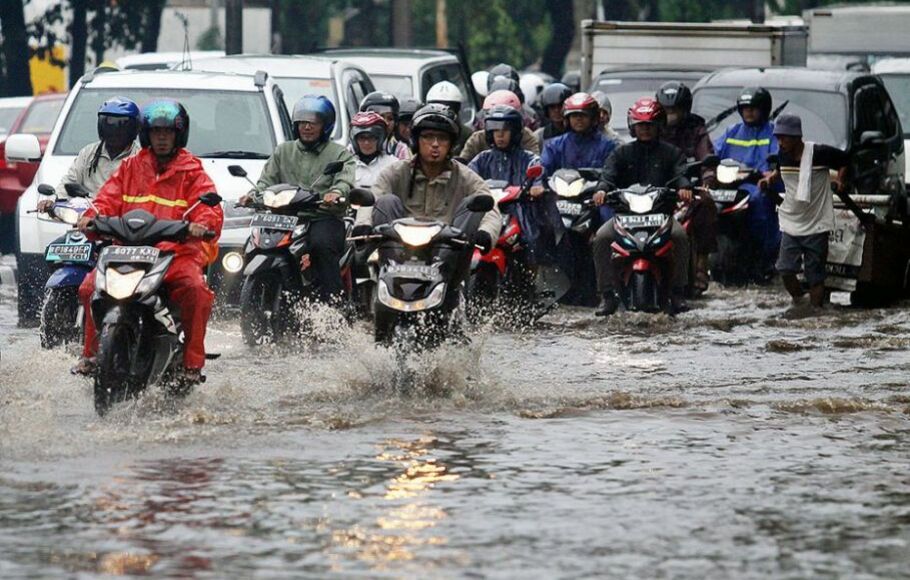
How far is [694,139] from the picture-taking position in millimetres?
18562

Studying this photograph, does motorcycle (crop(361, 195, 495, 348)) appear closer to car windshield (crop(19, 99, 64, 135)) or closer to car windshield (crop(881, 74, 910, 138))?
car windshield (crop(881, 74, 910, 138))

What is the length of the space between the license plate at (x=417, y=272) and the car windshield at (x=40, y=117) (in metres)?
13.9

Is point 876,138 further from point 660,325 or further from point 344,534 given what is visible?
point 344,534

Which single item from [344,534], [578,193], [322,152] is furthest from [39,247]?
[344,534]

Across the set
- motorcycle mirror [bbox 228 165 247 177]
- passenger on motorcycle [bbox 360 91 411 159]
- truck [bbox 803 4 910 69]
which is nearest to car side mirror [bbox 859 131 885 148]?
passenger on motorcycle [bbox 360 91 411 159]

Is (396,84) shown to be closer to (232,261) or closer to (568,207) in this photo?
(568,207)

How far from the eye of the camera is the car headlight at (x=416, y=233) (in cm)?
1143

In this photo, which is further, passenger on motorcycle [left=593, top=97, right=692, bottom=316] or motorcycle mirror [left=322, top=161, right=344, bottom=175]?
passenger on motorcycle [left=593, top=97, right=692, bottom=316]

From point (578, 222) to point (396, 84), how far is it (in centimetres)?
505

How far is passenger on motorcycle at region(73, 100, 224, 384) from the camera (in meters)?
10.8

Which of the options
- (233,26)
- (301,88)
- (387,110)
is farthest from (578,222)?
(233,26)

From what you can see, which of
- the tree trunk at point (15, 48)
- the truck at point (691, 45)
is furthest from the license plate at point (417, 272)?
the tree trunk at point (15, 48)

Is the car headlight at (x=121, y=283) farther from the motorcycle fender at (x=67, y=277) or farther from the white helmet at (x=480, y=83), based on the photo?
the white helmet at (x=480, y=83)

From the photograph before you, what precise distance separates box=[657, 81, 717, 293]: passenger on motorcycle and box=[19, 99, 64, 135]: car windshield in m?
8.65
